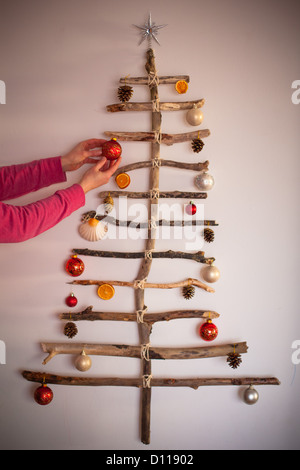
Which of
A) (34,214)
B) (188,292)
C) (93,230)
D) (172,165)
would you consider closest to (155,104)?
(172,165)

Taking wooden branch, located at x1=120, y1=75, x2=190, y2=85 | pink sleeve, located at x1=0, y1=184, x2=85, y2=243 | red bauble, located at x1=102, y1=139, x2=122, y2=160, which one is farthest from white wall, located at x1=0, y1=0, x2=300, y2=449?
pink sleeve, located at x1=0, y1=184, x2=85, y2=243

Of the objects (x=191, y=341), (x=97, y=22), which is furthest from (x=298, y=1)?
(x=191, y=341)

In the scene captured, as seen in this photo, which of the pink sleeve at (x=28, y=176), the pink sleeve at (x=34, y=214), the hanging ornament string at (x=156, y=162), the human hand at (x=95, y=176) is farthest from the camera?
the hanging ornament string at (x=156, y=162)

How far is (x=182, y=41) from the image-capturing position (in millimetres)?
1813

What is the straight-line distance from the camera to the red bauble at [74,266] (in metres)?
1.81

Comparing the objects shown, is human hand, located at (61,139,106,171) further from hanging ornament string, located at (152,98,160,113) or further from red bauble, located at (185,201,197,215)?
red bauble, located at (185,201,197,215)

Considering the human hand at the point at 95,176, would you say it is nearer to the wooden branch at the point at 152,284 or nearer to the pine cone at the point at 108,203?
the pine cone at the point at 108,203

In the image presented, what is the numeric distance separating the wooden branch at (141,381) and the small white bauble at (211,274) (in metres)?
0.57

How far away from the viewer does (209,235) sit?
1815 millimetres

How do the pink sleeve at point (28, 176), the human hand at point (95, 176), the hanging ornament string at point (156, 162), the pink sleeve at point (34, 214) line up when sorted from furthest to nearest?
the hanging ornament string at point (156, 162)
the pink sleeve at point (28, 176)
the human hand at point (95, 176)
the pink sleeve at point (34, 214)

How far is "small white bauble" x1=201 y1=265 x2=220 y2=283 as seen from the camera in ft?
5.90

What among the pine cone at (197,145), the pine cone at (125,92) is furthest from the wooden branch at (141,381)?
the pine cone at (125,92)

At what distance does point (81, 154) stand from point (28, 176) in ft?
0.96
